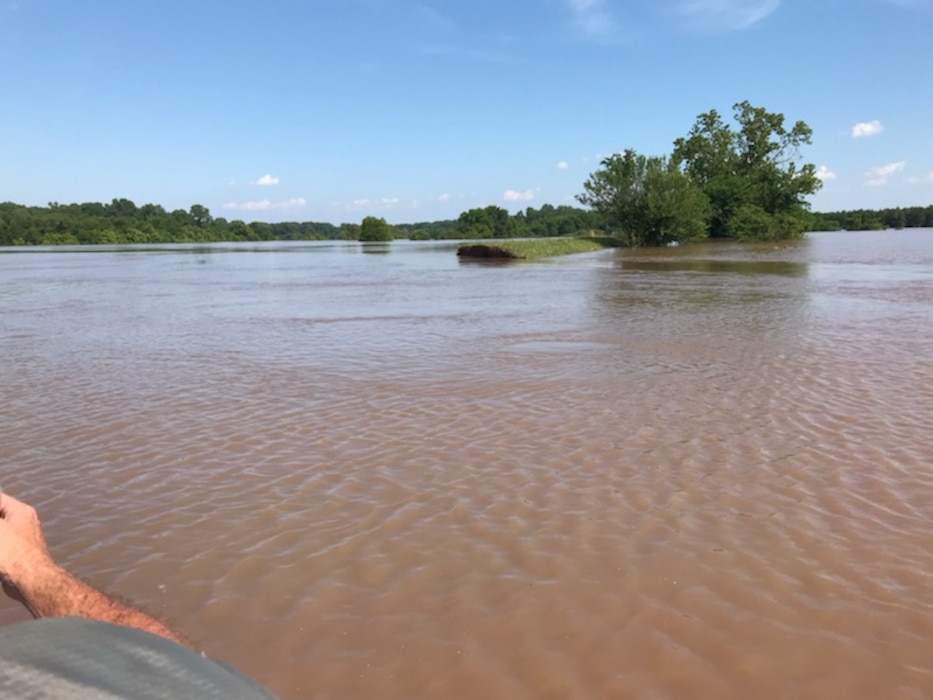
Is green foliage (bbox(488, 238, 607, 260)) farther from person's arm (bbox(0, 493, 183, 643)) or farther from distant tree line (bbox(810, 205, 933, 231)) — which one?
distant tree line (bbox(810, 205, 933, 231))

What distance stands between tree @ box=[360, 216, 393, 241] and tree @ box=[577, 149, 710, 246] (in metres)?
71.7

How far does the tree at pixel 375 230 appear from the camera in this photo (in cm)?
12738

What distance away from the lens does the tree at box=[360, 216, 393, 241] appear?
127375 millimetres

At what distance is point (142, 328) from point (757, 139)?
78507mm

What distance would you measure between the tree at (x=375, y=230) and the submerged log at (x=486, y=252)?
268 feet

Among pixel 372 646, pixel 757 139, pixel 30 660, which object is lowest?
pixel 372 646

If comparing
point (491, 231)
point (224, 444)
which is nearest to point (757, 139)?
point (491, 231)

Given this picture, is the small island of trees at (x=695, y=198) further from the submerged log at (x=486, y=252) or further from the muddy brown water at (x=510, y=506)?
the muddy brown water at (x=510, y=506)

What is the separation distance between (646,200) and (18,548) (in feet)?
199

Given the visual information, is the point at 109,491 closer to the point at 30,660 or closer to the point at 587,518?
the point at 587,518

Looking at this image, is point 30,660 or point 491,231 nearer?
point 30,660

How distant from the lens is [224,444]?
6.44m

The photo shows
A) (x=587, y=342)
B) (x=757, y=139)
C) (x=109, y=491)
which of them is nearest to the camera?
(x=109, y=491)

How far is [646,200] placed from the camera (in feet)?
192
